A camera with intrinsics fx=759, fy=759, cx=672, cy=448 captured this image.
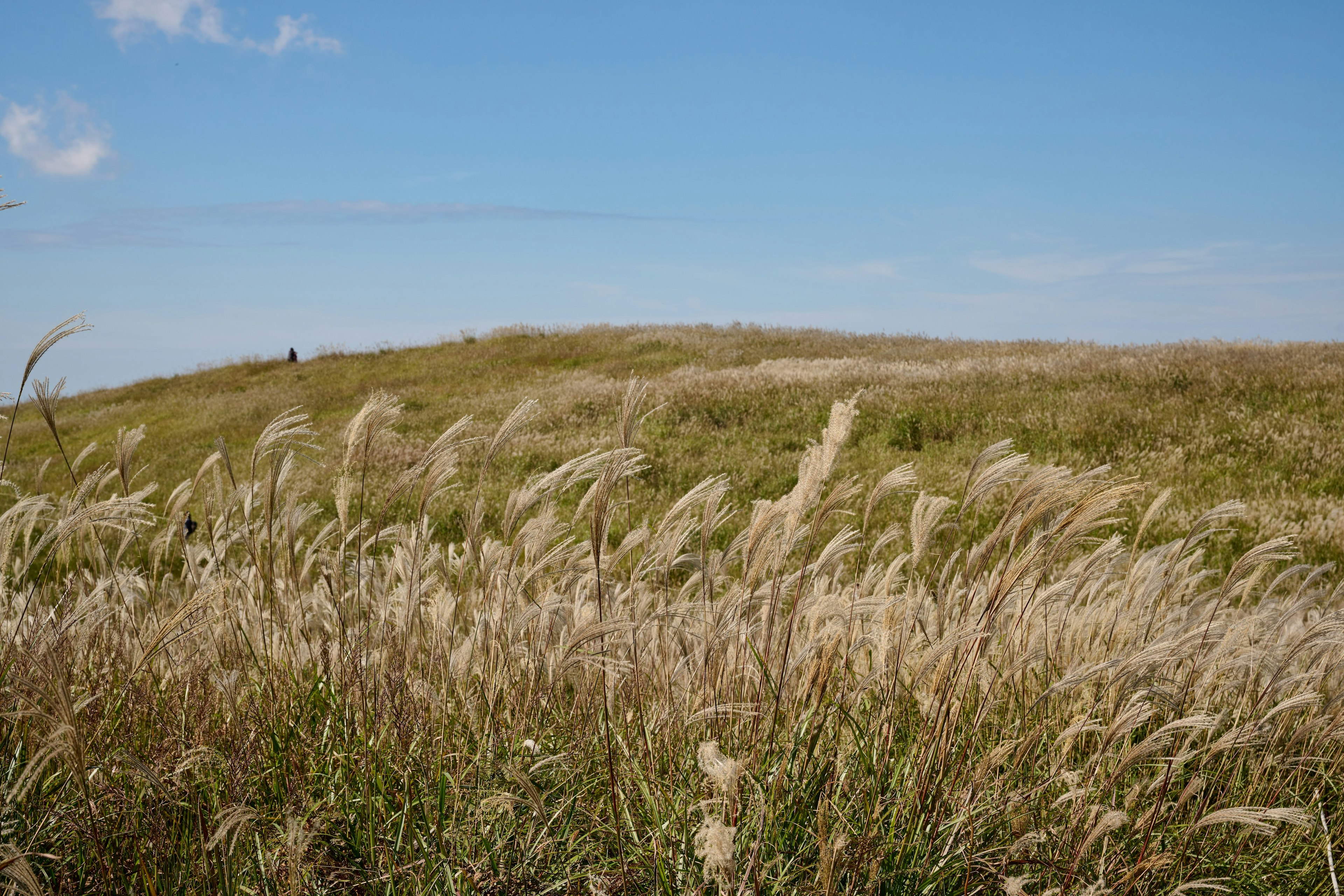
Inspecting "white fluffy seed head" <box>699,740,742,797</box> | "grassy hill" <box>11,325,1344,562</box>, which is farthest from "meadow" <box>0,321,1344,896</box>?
"grassy hill" <box>11,325,1344,562</box>

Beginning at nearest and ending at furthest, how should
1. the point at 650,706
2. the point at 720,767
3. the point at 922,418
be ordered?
the point at 720,767, the point at 650,706, the point at 922,418

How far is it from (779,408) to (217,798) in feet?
38.3

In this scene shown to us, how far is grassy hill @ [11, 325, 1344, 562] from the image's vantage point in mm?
8977

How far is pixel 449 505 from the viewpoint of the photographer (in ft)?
32.0

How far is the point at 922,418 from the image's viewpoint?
39.2 feet

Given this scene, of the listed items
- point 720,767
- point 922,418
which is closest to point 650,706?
point 720,767

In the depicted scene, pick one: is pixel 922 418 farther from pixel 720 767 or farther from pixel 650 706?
pixel 720 767

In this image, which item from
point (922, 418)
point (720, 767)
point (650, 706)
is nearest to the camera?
point (720, 767)

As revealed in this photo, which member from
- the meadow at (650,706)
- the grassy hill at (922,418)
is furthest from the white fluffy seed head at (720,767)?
the grassy hill at (922,418)

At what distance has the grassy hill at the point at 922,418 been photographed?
8.98 m

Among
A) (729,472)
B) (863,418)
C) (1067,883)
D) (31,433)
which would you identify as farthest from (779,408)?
(31,433)

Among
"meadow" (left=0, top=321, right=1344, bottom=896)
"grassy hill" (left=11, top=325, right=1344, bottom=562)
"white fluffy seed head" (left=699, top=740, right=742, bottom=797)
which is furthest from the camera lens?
"grassy hill" (left=11, top=325, right=1344, bottom=562)

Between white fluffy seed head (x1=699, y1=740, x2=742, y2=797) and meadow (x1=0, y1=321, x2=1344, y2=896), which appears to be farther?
meadow (x1=0, y1=321, x2=1344, y2=896)

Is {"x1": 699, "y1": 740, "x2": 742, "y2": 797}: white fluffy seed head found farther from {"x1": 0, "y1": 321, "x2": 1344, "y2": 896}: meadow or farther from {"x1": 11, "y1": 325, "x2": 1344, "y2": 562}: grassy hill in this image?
{"x1": 11, "y1": 325, "x2": 1344, "y2": 562}: grassy hill
